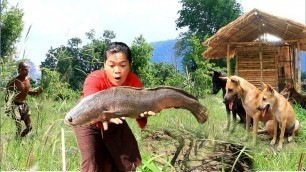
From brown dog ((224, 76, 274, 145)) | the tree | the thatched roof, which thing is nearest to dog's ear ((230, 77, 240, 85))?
brown dog ((224, 76, 274, 145))

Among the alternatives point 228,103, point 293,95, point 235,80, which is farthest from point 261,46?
point 235,80

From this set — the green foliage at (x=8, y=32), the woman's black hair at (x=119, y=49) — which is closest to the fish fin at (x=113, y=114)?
the woman's black hair at (x=119, y=49)

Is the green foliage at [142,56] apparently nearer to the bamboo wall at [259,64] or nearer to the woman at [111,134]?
the bamboo wall at [259,64]

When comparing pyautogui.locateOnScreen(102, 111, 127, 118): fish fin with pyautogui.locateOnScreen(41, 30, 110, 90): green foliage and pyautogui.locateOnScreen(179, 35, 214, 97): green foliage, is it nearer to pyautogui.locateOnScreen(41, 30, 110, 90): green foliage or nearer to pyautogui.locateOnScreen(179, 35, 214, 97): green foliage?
pyautogui.locateOnScreen(41, 30, 110, 90): green foliage

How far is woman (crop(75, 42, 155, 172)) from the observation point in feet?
3.38

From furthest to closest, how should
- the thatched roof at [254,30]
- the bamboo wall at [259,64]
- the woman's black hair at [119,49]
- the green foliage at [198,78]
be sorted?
1. the bamboo wall at [259,64]
2. the thatched roof at [254,30]
3. the green foliage at [198,78]
4. the woman's black hair at [119,49]

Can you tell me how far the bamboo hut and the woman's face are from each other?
9.36ft

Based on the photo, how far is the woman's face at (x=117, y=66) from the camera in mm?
1021

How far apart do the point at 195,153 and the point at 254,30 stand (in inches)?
109

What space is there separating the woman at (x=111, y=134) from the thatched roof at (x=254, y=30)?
272 cm

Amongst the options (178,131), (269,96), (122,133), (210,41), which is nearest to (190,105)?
(122,133)

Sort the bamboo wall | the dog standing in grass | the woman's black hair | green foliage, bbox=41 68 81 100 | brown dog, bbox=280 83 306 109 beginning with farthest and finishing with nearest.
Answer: the bamboo wall
brown dog, bbox=280 83 306 109
the dog standing in grass
green foliage, bbox=41 68 81 100
the woman's black hair

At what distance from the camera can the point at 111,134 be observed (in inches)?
48.1

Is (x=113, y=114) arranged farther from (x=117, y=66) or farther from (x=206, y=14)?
(x=206, y=14)
